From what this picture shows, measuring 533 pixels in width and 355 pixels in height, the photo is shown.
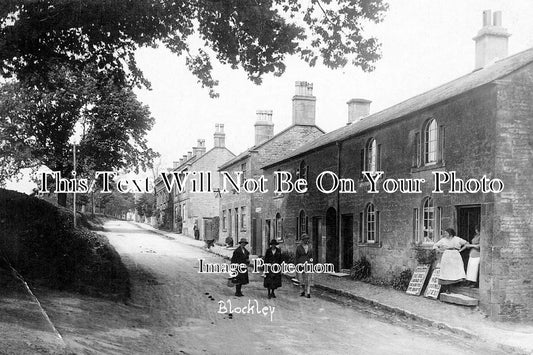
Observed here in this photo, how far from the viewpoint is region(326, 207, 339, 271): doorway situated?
20.7 meters

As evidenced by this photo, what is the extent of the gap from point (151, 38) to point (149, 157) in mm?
15411

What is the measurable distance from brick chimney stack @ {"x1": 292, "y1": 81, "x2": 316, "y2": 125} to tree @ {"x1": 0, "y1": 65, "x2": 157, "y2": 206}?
31.3 ft

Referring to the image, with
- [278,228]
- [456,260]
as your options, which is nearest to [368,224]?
[456,260]

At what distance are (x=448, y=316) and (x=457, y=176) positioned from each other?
3902mm

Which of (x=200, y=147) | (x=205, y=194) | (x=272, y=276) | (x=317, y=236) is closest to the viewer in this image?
(x=272, y=276)

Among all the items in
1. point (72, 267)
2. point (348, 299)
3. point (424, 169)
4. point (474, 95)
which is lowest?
point (348, 299)

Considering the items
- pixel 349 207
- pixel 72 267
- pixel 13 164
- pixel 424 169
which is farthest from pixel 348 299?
pixel 13 164

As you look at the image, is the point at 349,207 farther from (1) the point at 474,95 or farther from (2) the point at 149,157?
(2) the point at 149,157

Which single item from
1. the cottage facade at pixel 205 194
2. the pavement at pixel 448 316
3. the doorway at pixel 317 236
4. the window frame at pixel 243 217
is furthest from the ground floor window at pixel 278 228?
the cottage facade at pixel 205 194

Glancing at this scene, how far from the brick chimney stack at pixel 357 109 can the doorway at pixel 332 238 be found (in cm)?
672

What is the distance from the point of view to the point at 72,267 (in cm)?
1045

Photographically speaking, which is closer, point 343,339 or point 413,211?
point 343,339

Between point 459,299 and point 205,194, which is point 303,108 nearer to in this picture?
point 205,194

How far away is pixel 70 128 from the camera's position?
26859 millimetres
